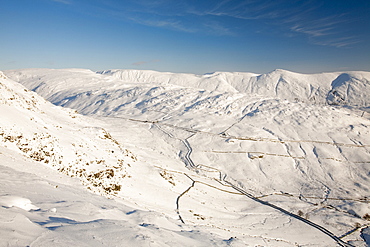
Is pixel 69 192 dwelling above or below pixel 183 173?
above

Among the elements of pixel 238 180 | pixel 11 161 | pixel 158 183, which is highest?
pixel 11 161

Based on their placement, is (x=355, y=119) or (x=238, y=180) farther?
(x=355, y=119)

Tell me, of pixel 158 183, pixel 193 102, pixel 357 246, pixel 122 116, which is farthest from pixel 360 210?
pixel 122 116

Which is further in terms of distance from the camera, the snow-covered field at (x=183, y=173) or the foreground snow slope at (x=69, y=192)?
the snow-covered field at (x=183, y=173)

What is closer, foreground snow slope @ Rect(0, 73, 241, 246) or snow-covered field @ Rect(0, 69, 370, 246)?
foreground snow slope @ Rect(0, 73, 241, 246)

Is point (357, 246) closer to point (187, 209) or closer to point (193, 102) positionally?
point (187, 209)

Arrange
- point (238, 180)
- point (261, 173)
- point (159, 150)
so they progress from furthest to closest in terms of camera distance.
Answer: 1. point (159, 150)
2. point (261, 173)
3. point (238, 180)

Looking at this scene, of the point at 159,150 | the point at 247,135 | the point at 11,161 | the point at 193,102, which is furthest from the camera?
the point at 193,102

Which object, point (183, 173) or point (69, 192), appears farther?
point (183, 173)
